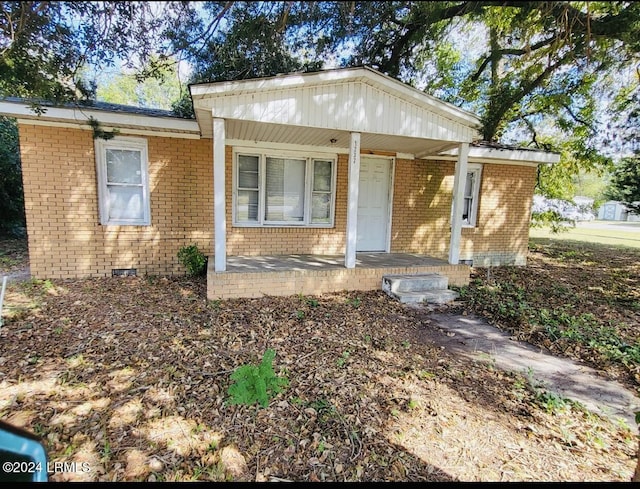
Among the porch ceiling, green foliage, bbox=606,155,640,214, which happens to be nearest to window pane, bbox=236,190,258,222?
the porch ceiling

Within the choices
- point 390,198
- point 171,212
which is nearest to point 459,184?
point 390,198

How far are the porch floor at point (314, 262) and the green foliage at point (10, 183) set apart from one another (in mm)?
8975

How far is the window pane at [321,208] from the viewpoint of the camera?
27.1 feet

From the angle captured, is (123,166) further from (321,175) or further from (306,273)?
(306,273)

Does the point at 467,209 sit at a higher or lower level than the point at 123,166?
lower

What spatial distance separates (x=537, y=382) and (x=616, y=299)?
4.85m

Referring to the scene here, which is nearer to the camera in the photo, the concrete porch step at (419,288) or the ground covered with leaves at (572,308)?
the ground covered with leaves at (572,308)

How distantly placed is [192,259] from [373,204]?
181 inches

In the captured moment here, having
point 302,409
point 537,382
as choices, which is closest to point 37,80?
point 302,409

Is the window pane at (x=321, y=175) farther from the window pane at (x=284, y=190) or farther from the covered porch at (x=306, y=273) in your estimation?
the covered porch at (x=306, y=273)

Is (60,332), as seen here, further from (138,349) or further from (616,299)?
(616,299)

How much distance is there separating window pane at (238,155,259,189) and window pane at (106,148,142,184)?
2.07m

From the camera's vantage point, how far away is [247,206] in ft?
25.6

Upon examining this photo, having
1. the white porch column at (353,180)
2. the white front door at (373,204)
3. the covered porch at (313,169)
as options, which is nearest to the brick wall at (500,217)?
the covered porch at (313,169)
